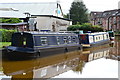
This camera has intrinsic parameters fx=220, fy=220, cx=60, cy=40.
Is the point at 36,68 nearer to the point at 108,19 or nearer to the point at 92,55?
the point at 92,55

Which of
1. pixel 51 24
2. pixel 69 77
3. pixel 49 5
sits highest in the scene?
pixel 49 5

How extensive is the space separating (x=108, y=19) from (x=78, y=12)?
742 cm

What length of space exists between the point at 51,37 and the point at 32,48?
7.13ft

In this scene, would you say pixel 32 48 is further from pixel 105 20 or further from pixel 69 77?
pixel 105 20

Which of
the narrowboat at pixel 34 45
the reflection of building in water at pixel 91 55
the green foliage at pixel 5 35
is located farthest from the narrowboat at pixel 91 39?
the green foliage at pixel 5 35

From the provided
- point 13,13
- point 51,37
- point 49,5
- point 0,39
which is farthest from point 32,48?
point 49,5

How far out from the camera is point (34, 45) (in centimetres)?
1131

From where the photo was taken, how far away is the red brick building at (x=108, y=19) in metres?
51.8

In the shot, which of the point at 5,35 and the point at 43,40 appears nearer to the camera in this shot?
the point at 43,40

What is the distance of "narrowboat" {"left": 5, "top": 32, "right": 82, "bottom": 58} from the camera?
36.0 feet

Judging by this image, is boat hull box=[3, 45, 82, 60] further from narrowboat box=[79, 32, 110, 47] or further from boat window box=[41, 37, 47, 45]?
narrowboat box=[79, 32, 110, 47]

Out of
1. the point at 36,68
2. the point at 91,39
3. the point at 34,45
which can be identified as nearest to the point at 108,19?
the point at 91,39

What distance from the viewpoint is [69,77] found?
785cm

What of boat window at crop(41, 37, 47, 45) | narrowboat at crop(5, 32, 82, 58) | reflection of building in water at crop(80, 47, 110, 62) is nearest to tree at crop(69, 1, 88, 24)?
reflection of building in water at crop(80, 47, 110, 62)
